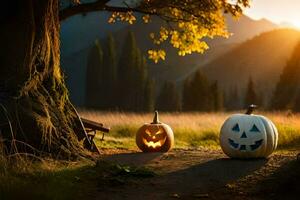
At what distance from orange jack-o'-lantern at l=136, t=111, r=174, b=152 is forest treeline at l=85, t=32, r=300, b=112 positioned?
2162 inches

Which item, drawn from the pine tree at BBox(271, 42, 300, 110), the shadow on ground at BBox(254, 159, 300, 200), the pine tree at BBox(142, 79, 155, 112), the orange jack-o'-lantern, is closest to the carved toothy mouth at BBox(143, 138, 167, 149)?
the orange jack-o'-lantern

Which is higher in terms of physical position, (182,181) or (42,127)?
(42,127)

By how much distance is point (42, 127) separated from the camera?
10664 millimetres

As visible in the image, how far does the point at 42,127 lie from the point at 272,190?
4.38m

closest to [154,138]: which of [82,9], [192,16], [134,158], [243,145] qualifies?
[134,158]

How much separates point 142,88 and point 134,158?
78552 millimetres

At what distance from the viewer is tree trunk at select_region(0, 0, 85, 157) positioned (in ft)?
34.9

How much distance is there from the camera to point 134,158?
1195 centimetres

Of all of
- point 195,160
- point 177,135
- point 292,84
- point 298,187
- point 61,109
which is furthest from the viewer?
point 292,84

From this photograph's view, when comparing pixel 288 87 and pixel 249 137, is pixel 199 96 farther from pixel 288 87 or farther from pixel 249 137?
pixel 249 137

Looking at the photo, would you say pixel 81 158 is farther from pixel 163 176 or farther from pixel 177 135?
pixel 177 135

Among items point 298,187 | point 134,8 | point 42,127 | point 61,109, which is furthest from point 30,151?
point 134,8

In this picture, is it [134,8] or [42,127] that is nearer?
[42,127]

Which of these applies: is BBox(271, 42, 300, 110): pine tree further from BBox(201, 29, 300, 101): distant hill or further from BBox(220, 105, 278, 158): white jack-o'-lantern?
BBox(201, 29, 300, 101): distant hill
